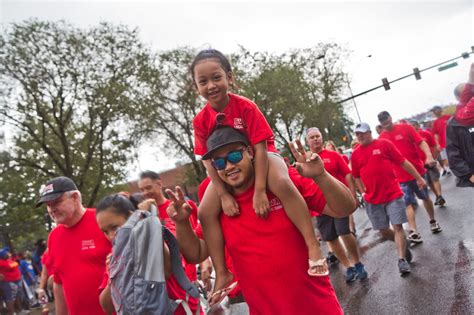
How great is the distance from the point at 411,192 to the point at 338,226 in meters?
2.28

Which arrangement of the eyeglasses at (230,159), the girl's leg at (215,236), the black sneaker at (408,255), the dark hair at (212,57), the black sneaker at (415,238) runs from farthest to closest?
the black sneaker at (415,238) → the black sneaker at (408,255) → the dark hair at (212,57) → the girl's leg at (215,236) → the eyeglasses at (230,159)

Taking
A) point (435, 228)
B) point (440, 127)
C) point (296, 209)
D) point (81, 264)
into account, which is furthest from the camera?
point (440, 127)

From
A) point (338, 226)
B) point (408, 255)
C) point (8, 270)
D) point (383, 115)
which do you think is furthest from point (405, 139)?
point (8, 270)

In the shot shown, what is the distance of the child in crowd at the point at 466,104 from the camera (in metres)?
4.46

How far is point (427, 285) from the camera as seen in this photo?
5320 millimetres

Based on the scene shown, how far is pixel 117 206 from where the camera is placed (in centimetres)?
316

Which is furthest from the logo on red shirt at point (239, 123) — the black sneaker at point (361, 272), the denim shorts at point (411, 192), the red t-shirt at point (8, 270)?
the red t-shirt at point (8, 270)

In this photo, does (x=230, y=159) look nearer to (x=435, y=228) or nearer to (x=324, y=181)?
(x=324, y=181)

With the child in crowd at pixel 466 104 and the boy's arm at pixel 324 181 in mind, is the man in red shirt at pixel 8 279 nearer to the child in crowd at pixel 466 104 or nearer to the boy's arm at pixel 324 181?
the child in crowd at pixel 466 104

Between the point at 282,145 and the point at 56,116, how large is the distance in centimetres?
1688

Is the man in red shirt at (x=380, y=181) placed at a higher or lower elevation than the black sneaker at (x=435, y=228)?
higher

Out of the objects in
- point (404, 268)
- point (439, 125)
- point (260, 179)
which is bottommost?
point (404, 268)

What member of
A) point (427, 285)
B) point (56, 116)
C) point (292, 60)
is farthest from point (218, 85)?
point (292, 60)

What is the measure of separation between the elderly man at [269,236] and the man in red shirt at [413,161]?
5.67 m
